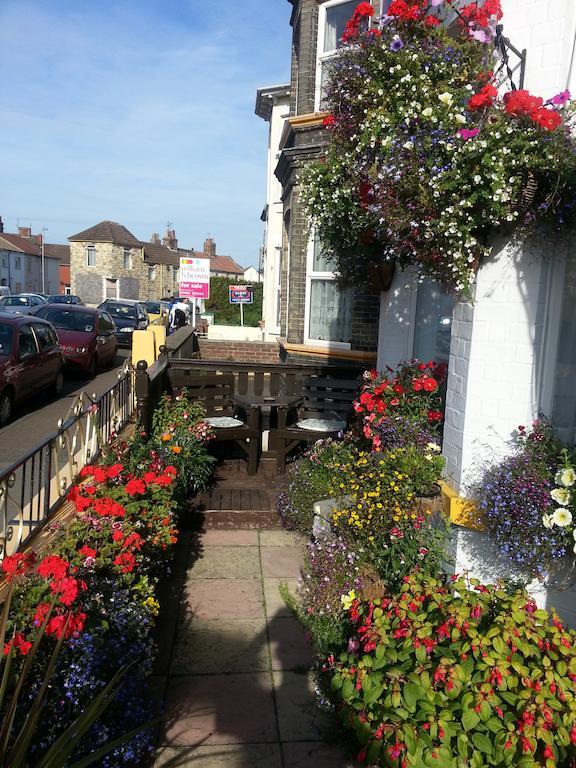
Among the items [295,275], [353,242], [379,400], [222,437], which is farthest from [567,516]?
[295,275]

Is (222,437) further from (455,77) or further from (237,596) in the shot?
(455,77)

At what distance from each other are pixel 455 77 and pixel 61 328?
1387cm

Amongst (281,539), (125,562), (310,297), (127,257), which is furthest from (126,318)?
(127,257)

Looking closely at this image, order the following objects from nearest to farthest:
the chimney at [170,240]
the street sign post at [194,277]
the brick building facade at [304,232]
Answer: the brick building facade at [304,232]
the street sign post at [194,277]
the chimney at [170,240]

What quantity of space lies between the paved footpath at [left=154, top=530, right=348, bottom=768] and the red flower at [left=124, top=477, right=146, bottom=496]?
942 millimetres

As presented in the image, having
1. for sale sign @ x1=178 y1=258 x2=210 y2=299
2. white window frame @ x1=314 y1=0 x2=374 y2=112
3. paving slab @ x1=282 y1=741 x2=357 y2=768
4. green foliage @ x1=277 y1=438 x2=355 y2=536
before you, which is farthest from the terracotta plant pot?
for sale sign @ x1=178 y1=258 x2=210 y2=299

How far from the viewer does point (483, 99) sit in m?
3.25

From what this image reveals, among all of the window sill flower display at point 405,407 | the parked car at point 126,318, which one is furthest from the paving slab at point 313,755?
the parked car at point 126,318

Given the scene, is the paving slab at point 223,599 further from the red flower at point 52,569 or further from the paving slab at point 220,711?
the red flower at point 52,569

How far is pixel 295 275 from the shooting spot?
943cm

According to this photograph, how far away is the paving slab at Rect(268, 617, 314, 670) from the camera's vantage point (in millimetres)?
3891

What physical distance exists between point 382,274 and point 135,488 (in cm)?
308

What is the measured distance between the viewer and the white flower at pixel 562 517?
3020mm

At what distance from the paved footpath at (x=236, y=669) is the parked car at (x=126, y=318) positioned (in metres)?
18.1
